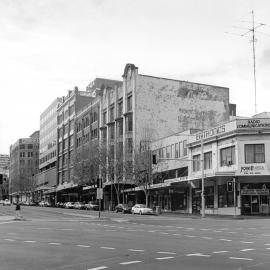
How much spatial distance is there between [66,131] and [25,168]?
49.4 metres

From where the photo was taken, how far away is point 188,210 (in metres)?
64.2

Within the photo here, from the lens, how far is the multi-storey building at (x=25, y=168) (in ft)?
526

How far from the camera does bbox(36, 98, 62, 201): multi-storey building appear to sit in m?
139

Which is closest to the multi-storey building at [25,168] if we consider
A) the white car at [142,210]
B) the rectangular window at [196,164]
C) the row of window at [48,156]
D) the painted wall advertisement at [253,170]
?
the row of window at [48,156]

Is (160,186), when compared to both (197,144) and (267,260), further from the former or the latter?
(267,260)

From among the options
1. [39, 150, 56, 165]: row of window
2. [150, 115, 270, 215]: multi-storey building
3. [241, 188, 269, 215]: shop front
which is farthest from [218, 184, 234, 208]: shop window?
[39, 150, 56, 165]: row of window

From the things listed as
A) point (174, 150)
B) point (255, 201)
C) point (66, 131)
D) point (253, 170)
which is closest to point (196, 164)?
point (174, 150)

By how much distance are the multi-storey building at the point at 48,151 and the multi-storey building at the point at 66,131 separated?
4.61 m

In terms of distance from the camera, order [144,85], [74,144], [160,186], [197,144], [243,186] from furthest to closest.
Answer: [74,144], [144,85], [160,186], [197,144], [243,186]

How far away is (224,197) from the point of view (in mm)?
55625

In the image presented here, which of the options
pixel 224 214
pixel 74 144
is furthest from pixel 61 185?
pixel 224 214

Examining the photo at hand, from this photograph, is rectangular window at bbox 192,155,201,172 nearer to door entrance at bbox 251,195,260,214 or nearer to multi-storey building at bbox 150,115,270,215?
multi-storey building at bbox 150,115,270,215

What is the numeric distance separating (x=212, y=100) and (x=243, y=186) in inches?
1402

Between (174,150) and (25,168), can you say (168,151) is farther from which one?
(25,168)
